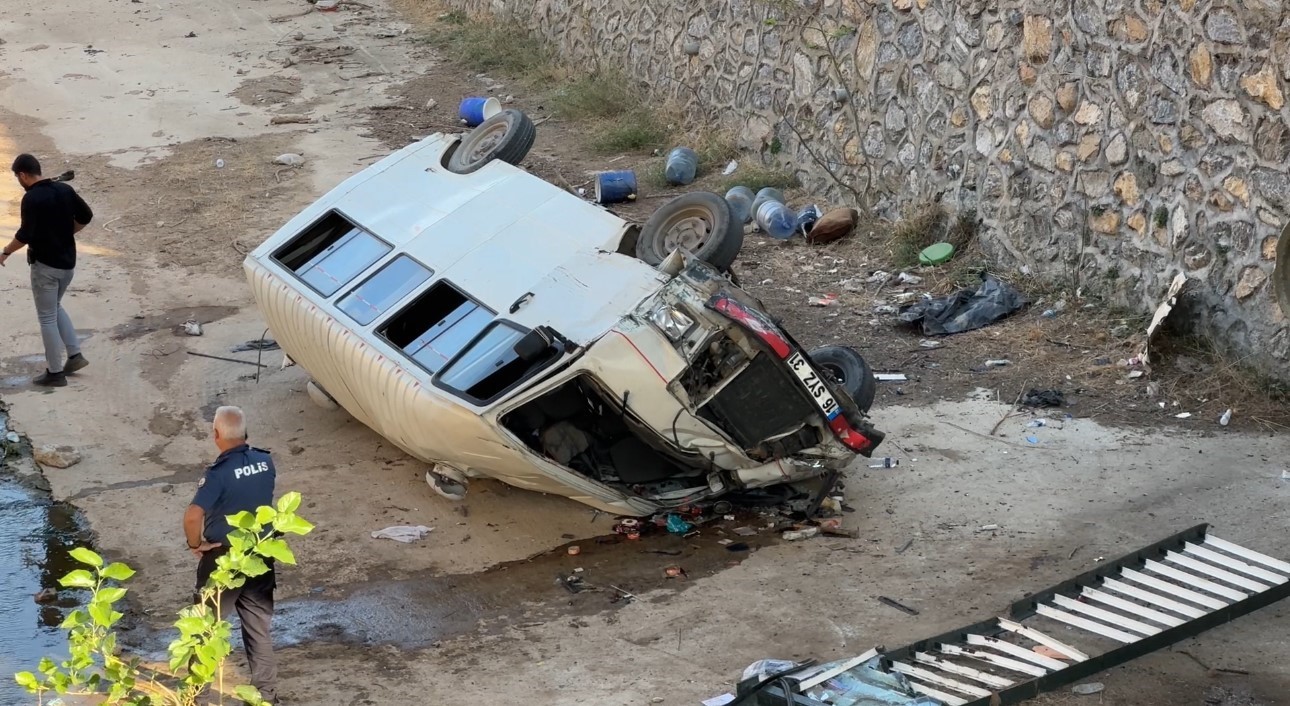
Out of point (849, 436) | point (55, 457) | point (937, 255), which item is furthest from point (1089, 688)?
point (55, 457)

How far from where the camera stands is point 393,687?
7.39m

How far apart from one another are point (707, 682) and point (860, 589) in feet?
4.41

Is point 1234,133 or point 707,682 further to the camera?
point 1234,133

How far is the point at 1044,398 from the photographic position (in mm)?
10602

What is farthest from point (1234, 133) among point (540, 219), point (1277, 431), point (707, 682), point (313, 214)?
point (313, 214)

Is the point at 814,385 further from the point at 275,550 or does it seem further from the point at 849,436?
the point at 275,550

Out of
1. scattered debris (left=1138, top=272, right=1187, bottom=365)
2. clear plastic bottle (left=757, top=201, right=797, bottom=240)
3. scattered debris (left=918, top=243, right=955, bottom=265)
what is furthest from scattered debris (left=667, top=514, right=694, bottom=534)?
clear plastic bottle (left=757, top=201, right=797, bottom=240)

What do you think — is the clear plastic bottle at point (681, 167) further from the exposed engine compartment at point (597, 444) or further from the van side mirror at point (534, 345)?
the van side mirror at point (534, 345)

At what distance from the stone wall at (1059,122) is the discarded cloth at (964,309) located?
1.61 feet

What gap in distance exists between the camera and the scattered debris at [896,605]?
7.91 meters

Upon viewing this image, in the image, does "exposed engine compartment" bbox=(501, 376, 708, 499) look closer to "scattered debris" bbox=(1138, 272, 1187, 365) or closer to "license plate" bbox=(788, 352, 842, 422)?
"license plate" bbox=(788, 352, 842, 422)

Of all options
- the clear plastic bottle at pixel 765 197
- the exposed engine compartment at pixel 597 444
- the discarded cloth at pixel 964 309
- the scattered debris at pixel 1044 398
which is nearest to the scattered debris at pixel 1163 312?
the scattered debris at pixel 1044 398

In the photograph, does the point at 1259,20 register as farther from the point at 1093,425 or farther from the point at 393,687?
the point at 393,687

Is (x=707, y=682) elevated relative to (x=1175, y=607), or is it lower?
lower
